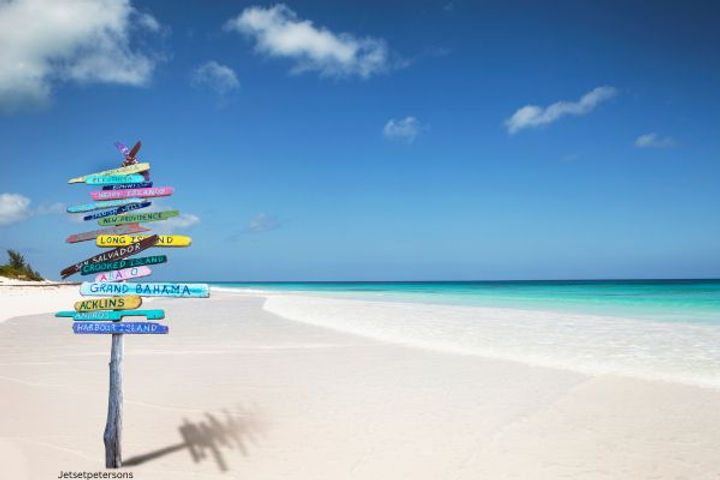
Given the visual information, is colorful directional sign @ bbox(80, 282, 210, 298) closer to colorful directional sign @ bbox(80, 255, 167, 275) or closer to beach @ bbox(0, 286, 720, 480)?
colorful directional sign @ bbox(80, 255, 167, 275)

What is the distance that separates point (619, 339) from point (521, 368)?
22.7 ft

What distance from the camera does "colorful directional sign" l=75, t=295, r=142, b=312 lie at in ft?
16.9

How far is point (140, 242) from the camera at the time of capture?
5.28 meters

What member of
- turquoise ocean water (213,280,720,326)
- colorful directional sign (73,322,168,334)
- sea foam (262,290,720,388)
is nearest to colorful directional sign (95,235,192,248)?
colorful directional sign (73,322,168,334)

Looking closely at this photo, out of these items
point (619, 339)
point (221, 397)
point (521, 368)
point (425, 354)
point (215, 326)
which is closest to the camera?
point (221, 397)

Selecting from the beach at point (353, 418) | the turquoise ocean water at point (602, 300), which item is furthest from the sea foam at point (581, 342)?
the turquoise ocean water at point (602, 300)

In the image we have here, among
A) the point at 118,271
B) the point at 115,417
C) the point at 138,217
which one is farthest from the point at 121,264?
the point at 115,417

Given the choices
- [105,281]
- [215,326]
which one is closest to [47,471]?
[105,281]

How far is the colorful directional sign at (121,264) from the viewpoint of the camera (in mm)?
5289

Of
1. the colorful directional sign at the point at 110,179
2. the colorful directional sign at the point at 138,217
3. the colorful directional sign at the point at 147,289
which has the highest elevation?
the colorful directional sign at the point at 110,179

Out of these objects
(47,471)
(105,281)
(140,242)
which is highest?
(140,242)

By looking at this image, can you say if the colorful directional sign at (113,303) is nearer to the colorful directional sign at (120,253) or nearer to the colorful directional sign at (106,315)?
the colorful directional sign at (106,315)

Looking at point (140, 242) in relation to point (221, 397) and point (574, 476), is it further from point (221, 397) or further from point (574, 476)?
point (574, 476)

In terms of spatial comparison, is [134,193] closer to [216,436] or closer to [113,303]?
[113,303]
